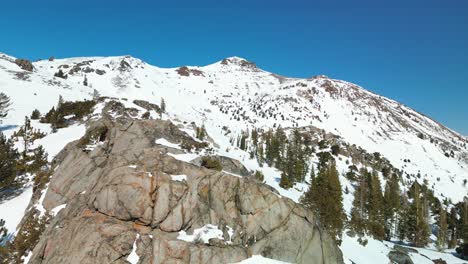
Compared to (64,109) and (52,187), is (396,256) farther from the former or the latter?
(64,109)

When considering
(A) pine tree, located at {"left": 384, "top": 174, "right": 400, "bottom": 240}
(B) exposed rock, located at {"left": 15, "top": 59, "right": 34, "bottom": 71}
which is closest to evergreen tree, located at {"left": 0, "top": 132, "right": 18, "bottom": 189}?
(A) pine tree, located at {"left": 384, "top": 174, "right": 400, "bottom": 240}

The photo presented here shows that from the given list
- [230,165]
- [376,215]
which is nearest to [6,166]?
[230,165]

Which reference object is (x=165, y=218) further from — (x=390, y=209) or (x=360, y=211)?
(x=360, y=211)

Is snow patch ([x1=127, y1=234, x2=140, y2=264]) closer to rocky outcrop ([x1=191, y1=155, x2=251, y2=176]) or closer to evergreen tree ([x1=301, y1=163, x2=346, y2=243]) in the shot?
rocky outcrop ([x1=191, y1=155, x2=251, y2=176])

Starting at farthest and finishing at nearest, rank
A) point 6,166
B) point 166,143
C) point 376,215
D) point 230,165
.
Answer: point 376,215 → point 6,166 → point 230,165 → point 166,143

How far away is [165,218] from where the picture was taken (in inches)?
1005

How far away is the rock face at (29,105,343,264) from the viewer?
2362 centimetres

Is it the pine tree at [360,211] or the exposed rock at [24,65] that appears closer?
the pine tree at [360,211]

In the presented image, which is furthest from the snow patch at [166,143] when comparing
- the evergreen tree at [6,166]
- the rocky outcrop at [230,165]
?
the evergreen tree at [6,166]

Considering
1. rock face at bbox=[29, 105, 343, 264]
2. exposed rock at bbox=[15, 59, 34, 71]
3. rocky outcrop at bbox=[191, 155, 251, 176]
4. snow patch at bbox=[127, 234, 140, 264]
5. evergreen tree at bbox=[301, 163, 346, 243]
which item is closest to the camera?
snow patch at bbox=[127, 234, 140, 264]

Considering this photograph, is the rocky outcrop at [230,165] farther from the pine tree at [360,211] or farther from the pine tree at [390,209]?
the pine tree at [390,209]

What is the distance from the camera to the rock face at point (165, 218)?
23.6 m

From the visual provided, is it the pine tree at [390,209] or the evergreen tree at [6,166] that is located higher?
the evergreen tree at [6,166]

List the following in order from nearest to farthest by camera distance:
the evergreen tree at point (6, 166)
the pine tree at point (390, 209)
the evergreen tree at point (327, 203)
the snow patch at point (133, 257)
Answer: the snow patch at point (133, 257), the evergreen tree at point (6, 166), the evergreen tree at point (327, 203), the pine tree at point (390, 209)
